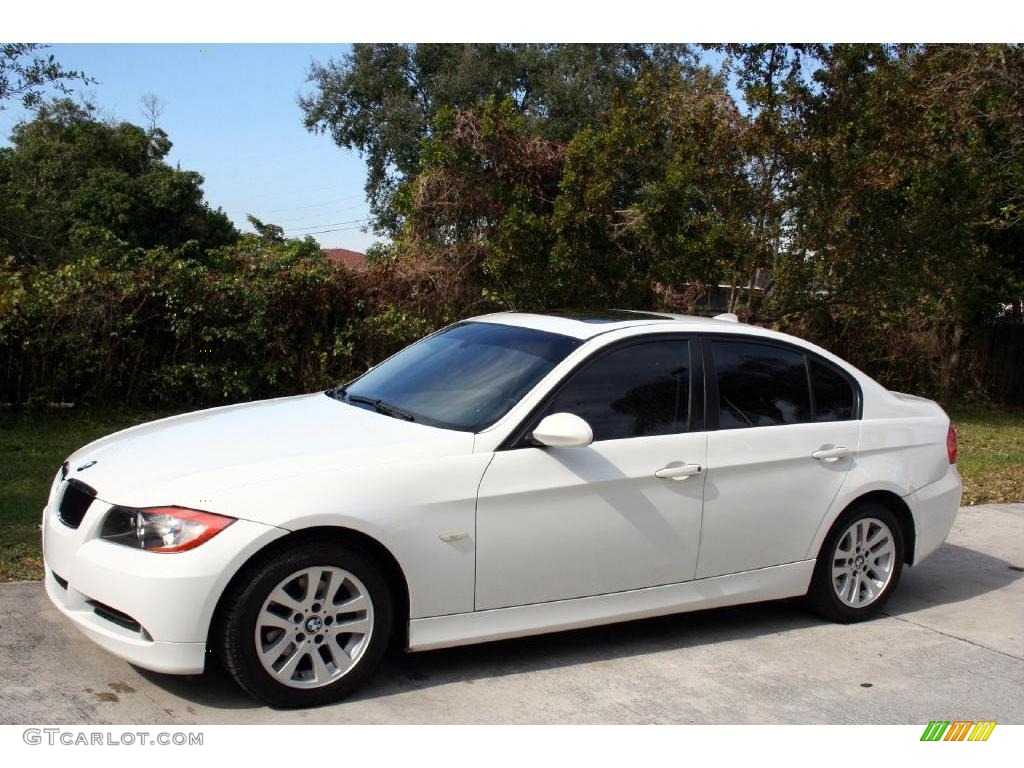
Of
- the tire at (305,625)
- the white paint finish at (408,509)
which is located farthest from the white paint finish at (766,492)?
the tire at (305,625)

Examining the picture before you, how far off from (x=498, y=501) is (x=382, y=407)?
37.1 inches

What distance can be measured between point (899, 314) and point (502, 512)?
513 inches

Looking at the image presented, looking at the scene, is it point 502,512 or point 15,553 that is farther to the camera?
point 15,553

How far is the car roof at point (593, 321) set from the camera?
5.44 m

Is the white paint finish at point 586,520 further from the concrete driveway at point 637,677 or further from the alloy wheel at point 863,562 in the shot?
the alloy wheel at point 863,562

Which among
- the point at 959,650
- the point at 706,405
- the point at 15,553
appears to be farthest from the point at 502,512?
the point at 15,553

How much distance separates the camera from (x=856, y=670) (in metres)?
5.14

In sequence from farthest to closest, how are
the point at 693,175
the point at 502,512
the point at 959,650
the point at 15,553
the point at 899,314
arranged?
the point at 899,314, the point at 693,175, the point at 15,553, the point at 959,650, the point at 502,512

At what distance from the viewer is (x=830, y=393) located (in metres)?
5.87

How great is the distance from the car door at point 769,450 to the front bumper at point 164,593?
227cm

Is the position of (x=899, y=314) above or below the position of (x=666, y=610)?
above

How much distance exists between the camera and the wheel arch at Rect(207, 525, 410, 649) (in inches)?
163

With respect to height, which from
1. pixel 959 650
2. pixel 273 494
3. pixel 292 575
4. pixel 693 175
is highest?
pixel 693 175

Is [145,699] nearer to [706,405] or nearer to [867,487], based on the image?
[706,405]
